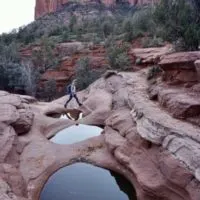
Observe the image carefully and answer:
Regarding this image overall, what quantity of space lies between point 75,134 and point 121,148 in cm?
394

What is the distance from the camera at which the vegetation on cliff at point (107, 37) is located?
653 inches

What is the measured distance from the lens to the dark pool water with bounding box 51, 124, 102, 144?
15.6m

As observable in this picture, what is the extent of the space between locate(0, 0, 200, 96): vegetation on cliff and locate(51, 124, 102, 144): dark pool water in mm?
6137

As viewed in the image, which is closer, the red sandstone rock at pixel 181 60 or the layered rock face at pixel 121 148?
the layered rock face at pixel 121 148

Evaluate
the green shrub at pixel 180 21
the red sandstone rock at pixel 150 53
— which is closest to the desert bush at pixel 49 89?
the red sandstone rock at pixel 150 53

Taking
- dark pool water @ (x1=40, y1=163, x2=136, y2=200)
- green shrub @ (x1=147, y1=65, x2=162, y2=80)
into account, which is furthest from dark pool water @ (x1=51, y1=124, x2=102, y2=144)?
green shrub @ (x1=147, y1=65, x2=162, y2=80)

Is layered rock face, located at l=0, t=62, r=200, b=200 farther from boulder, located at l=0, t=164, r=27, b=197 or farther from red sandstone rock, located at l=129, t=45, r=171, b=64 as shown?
red sandstone rock, located at l=129, t=45, r=171, b=64

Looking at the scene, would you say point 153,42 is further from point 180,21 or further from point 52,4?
point 52,4

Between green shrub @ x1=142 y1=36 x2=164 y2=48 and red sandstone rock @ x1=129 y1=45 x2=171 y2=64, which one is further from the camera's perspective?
green shrub @ x1=142 y1=36 x2=164 y2=48

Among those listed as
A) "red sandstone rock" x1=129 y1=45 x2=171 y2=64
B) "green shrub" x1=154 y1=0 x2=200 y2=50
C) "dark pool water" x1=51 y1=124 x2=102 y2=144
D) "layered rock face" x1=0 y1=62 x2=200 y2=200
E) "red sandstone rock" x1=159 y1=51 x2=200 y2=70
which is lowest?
"dark pool water" x1=51 y1=124 x2=102 y2=144

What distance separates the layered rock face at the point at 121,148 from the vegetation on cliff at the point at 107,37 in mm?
3408

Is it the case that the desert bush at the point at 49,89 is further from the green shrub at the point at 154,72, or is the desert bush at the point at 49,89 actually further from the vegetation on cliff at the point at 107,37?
the green shrub at the point at 154,72

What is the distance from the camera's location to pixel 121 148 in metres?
12.9

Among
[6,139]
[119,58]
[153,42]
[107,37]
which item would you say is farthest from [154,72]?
[107,37]
